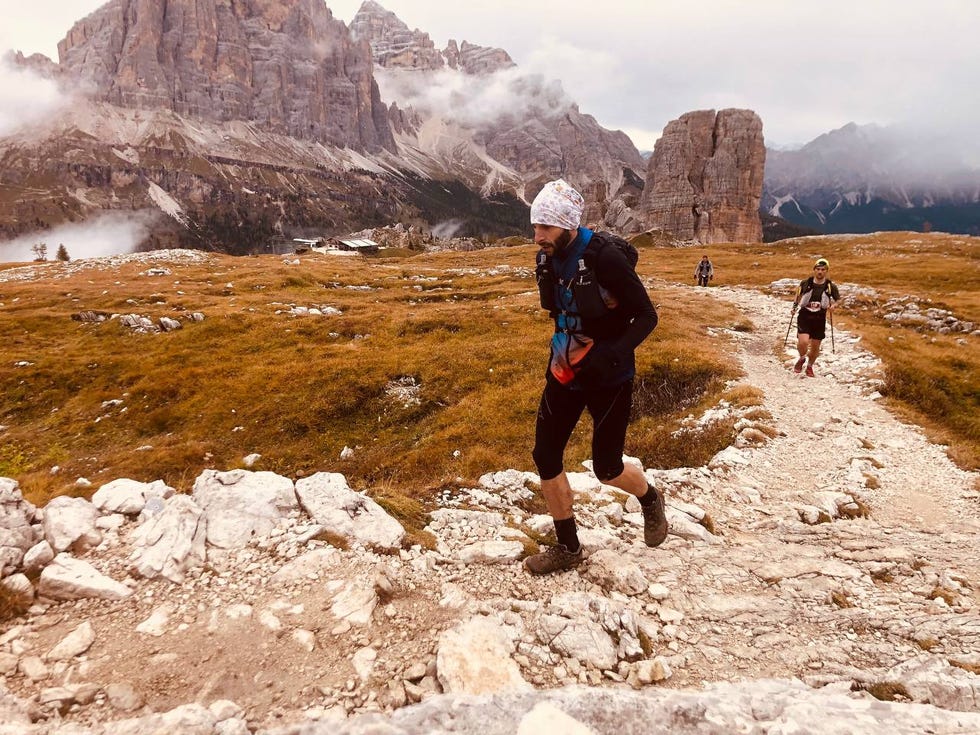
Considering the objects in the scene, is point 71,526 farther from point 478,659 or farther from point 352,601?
point 478,659

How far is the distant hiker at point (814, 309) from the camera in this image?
58.5 ft

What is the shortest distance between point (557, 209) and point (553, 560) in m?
4.12

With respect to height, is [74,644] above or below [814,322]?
below

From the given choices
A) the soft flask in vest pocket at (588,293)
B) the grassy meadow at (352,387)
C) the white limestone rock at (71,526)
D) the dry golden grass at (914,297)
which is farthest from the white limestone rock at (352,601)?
the dry golden grass at (914,297)

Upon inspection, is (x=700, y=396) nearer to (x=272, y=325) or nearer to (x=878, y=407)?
(x=878, y=407)

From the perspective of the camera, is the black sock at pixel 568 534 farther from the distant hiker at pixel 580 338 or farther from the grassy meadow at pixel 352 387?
the grassy meadow at pixel 352 387

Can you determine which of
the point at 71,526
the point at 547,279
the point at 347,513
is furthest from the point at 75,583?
the point at 547,279

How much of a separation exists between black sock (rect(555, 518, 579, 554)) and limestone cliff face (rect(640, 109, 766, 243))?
136 metres

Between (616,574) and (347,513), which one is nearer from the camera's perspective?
(616,574)

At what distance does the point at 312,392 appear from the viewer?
2038 cm

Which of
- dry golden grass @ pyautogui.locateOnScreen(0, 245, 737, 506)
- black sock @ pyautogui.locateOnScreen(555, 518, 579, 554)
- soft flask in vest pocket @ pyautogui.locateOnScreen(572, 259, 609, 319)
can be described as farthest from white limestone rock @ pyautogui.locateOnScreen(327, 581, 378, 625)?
soft flask in vest pocket @ pyautogui.locateOnScreen(572, 259, 609, 319)

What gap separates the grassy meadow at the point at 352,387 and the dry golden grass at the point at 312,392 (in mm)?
87

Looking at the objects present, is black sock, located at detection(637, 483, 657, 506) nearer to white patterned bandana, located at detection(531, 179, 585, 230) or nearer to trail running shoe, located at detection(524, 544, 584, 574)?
trail running shoe, located at detection(524, 544, 584, 574)

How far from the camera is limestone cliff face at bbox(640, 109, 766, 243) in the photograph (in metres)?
127
